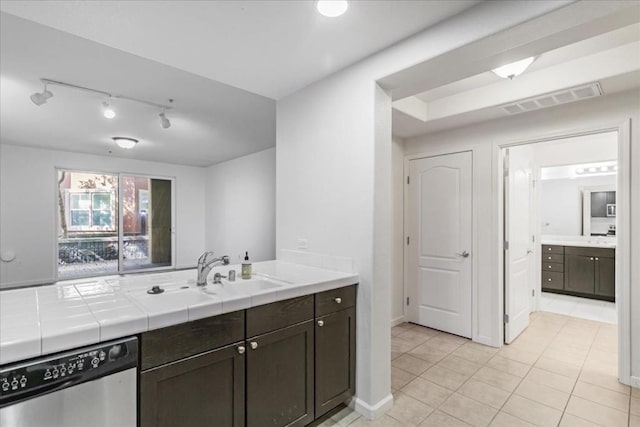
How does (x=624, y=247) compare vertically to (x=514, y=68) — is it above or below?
below

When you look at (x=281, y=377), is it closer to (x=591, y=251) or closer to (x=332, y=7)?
(x=332, y=7)

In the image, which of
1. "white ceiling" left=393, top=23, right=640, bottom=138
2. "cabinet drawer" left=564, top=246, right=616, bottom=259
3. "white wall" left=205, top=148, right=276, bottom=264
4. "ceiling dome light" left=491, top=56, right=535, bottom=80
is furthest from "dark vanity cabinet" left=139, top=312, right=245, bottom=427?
"cabinet drawer" left=564, top=246, right=616, bottom=259

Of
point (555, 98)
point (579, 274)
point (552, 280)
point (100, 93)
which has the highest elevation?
point (100, 93)

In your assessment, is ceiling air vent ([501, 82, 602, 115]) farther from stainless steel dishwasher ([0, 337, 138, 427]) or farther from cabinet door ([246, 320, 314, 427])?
stainless steel dishwasher ([0, 337, 138, 427])

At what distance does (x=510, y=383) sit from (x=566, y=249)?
144 inches

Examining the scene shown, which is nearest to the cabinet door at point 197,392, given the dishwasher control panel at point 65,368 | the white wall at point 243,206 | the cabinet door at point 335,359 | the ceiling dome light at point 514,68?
the dishwasher control panel at point 65,368

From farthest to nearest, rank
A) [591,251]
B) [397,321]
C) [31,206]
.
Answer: [31,206] < [591,251] < [397,321]

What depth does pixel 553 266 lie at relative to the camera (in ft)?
17.3

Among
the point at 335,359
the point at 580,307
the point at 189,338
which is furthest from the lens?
the point at 580,307

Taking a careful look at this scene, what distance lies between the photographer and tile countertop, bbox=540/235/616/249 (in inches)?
194

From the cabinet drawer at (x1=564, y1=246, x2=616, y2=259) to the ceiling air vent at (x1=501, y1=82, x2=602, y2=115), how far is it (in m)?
3.24

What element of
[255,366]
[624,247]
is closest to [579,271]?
[624,247]

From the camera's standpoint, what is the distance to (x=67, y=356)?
3.69 feet

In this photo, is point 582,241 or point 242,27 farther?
point 582,241
